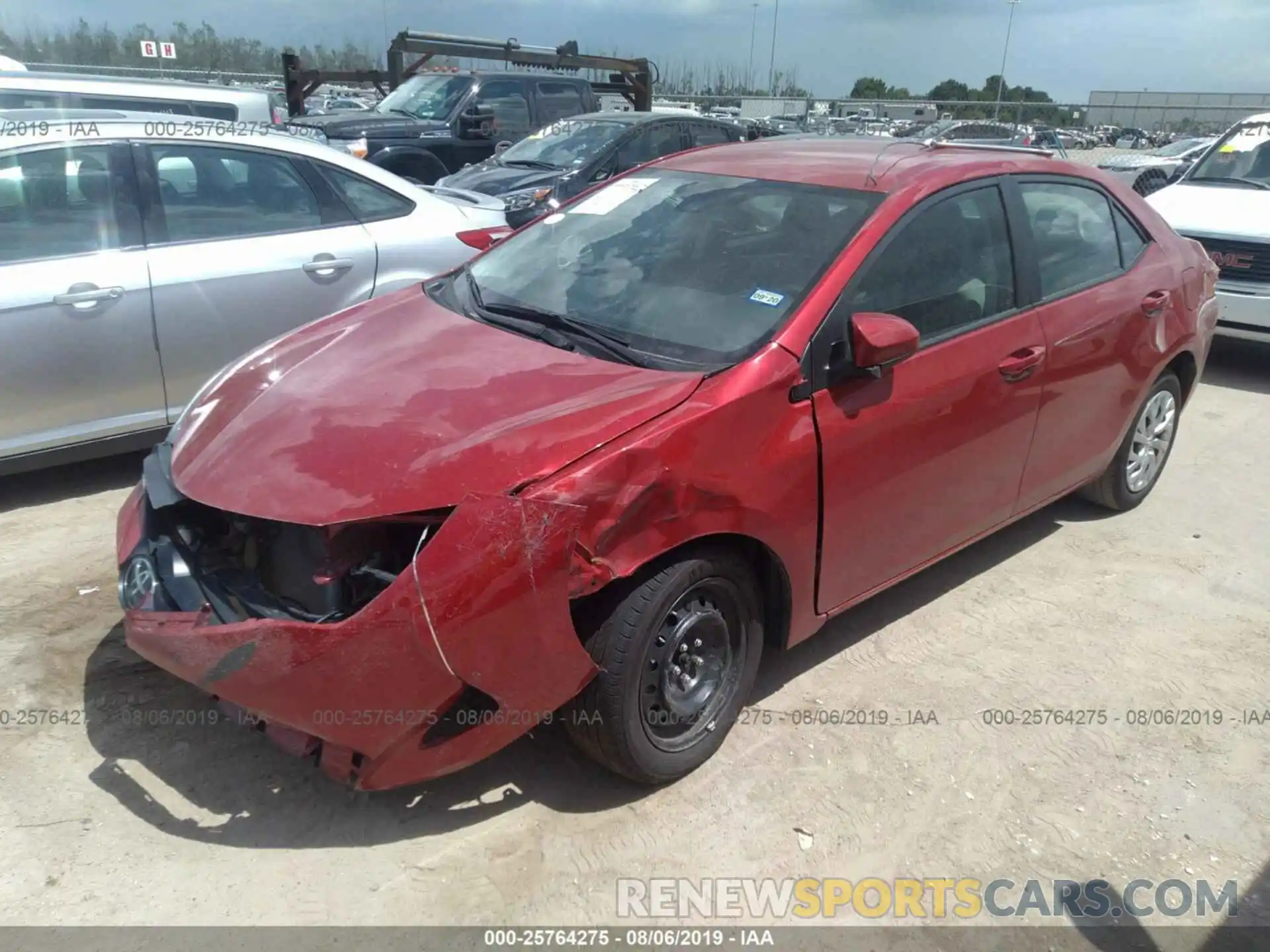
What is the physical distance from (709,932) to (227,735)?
161 cm

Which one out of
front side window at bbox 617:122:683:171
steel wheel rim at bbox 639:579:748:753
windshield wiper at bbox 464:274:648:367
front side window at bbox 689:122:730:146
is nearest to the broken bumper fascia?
steel wheel rim at bbox 639:579:748:753

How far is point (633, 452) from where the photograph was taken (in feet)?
8.32

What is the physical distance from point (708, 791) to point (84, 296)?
11.2 ft

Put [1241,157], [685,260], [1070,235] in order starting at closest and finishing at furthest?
[685,260] < [1070,235] < [1241,157]

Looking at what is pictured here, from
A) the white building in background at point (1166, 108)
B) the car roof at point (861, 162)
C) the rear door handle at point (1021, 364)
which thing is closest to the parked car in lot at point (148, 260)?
the car roof at point (861, 162)

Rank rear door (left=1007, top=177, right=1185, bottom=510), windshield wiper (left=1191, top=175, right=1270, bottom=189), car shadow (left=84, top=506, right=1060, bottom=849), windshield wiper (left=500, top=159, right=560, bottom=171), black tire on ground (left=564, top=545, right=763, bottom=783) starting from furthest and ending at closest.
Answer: windshield wiper (left=500, top=159, right=560, bottom=171)
windshield wiper (left=1191, top=175, right=1270, bottom=189)
rear door (left=1007, top=177, right=1185, bottom=510)
car shadow (left=84, top=506, right=1060, bottom=849)
black tire on ground (left=564, top=545, right=763, bottom=783)

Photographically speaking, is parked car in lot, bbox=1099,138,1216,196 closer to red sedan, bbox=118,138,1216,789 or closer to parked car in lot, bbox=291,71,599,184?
parked car in lot, bbox=291,71,599,184

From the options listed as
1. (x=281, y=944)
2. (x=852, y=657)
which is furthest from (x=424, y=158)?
(x=281, y=944)

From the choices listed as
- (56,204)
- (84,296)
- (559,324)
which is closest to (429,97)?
(56,204)

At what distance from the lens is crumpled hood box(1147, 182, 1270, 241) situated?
24.0 ft

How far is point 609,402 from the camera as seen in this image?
8.90ft

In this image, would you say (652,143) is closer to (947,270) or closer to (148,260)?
(148,260)

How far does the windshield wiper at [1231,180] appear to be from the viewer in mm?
8078

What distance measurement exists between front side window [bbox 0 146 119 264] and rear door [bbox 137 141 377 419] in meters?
0.19
